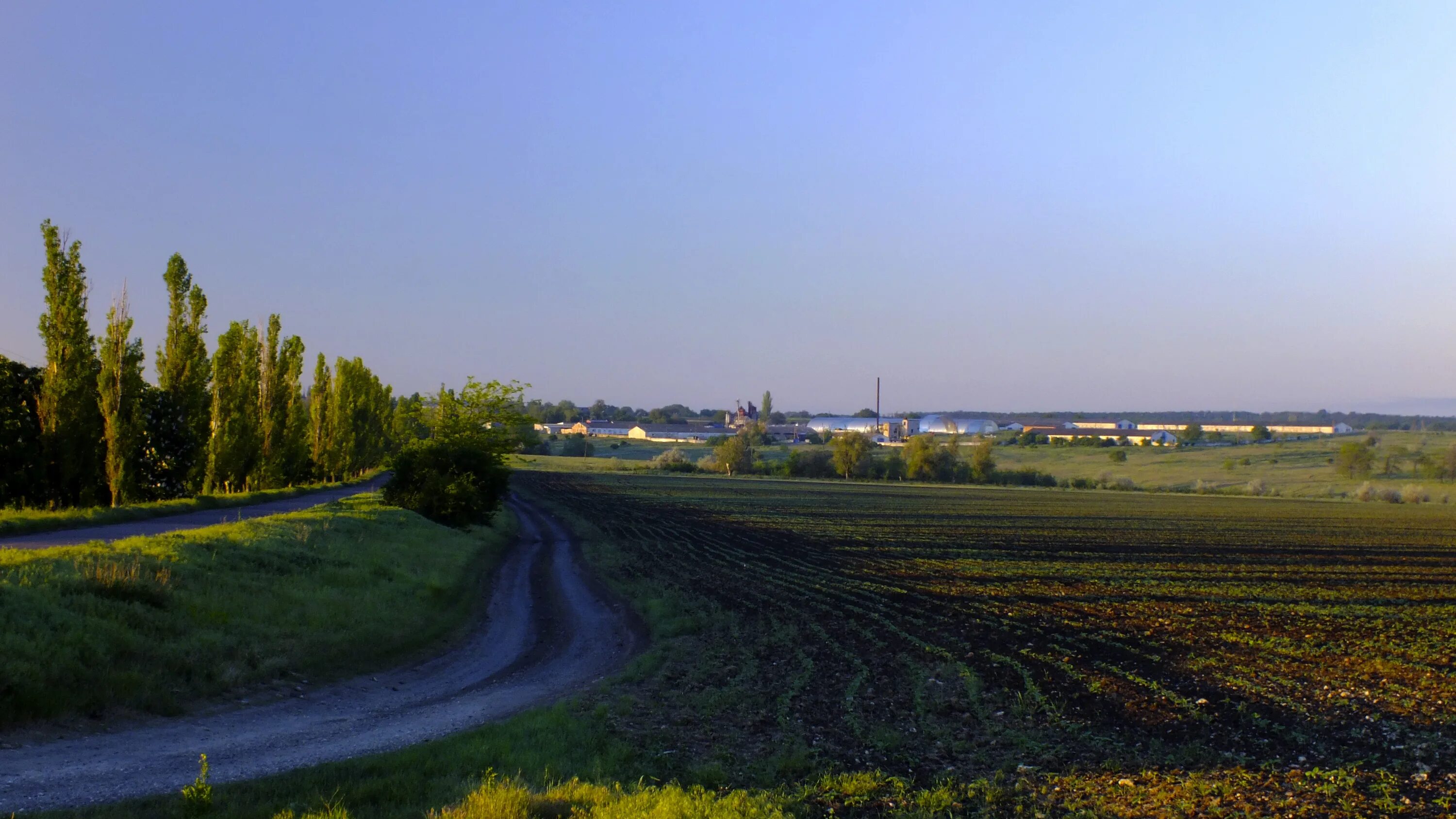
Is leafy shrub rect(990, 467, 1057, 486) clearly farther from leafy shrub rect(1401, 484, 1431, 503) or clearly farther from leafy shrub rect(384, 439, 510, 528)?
leafy shrub rect(384, 439, 510, 528)

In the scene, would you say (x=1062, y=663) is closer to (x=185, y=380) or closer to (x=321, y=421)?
(x=185, y=380)

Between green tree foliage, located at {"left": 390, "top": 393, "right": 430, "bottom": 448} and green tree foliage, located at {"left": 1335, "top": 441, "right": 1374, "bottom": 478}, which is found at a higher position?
green tree foliage, located at {"left": 390, "top": 393, "right": 430, "bottom": 448}

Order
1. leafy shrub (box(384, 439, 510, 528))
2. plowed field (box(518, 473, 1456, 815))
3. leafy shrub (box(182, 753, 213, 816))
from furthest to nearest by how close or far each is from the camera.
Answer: leafy shrub (box(384, 439, 510, 528)), plowed field (box(518, 473, 1456, 815)), leafy shrub (box(182, 753, 213, 816))

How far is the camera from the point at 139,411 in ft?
82.8

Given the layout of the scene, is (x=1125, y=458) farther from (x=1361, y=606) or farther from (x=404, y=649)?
(x=404, y=649)

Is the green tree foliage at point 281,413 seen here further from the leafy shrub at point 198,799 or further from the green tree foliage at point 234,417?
the leafy shrub at point 198,799

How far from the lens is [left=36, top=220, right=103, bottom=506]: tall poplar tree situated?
75.8ft

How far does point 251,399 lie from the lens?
→ 34.2 meters

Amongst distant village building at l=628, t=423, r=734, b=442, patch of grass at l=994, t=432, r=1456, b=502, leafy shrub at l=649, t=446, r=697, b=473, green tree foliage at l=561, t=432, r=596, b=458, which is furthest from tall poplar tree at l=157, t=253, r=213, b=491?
distant village building at l=628, t=423, r=734, b=442

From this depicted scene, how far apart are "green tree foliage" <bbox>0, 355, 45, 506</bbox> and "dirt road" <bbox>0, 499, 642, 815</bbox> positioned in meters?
13.5

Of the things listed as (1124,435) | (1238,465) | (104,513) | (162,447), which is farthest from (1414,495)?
(104,513)

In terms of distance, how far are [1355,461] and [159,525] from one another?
120795mm

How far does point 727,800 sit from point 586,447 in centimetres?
14610

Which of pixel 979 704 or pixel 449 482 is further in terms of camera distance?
pixel 449 482
